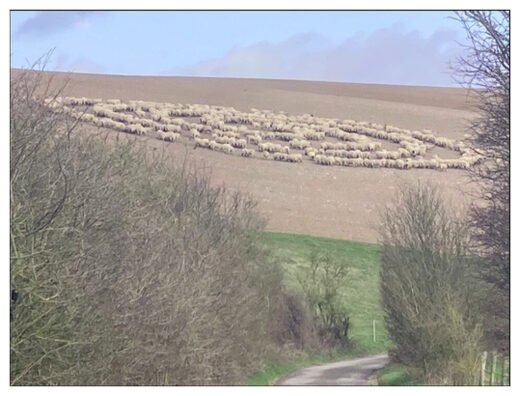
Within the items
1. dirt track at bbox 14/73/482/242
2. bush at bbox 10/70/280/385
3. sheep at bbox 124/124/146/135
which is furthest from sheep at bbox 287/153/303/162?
bush at bbox 10/70/280/385

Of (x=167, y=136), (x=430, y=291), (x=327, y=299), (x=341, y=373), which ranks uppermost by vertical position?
(x=167, y=136)

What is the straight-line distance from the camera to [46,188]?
1030 centimetres

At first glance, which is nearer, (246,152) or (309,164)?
(246,152)

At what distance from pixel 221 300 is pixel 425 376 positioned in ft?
19.7

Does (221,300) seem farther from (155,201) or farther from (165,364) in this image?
(165,364)

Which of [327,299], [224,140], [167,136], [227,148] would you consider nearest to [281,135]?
[224,140]

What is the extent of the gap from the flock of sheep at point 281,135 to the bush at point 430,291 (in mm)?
22328

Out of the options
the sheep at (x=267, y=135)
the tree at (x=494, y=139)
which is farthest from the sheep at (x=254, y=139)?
the tree at (x=494, y=139)

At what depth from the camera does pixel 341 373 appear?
30141 mm

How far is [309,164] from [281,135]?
332 centimetres

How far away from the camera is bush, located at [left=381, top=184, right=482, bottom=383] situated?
68.0ft

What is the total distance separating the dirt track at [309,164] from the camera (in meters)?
48.5

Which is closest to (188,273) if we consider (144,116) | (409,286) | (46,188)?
(46,188)

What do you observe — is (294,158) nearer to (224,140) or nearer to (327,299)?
(224,140)
